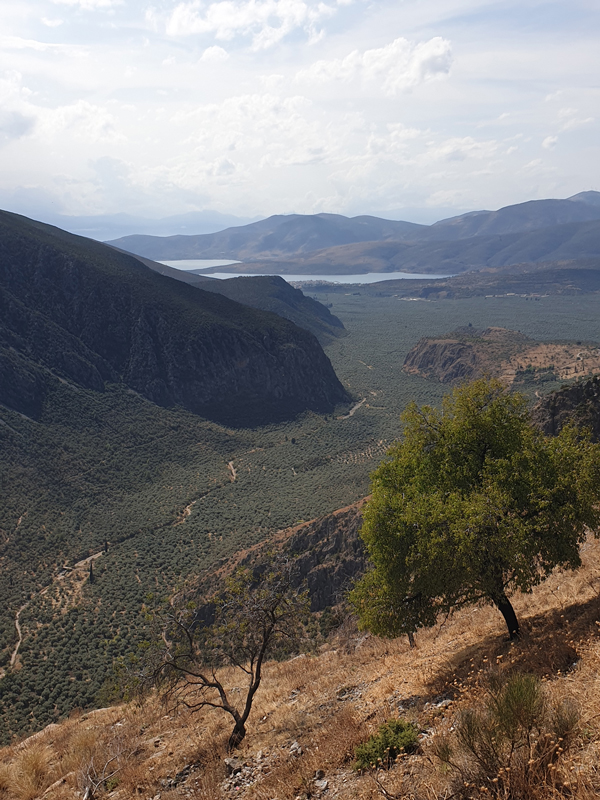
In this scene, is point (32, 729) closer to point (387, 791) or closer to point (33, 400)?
point (387, 791)

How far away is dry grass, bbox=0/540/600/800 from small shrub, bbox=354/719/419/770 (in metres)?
0.29

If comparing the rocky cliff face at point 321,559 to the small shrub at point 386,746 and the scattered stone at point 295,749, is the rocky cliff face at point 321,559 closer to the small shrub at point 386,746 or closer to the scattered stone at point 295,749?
the scattered stone at point 295,749

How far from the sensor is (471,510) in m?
14.1

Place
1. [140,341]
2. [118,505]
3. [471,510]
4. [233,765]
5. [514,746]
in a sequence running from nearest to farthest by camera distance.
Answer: [514,746] < [233,765] < [471,510] < [118,505] < [140,341]

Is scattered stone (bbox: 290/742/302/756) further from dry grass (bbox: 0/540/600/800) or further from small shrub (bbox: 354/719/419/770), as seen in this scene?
small shrub (bbox: 354/719/419/770)

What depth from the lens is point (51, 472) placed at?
2746 inches

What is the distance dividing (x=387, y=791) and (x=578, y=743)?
363 centimetres

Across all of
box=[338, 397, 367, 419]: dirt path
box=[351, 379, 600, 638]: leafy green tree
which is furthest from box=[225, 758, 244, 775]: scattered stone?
box=[338, 397, 367, 419]: dirt path

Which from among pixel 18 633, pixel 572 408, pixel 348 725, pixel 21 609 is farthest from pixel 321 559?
pixel 21 609

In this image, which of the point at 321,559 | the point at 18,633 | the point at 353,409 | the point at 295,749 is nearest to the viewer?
the point at 295,749

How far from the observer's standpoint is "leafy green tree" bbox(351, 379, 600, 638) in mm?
14188

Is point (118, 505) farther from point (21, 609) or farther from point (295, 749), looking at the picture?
point (295, 749)

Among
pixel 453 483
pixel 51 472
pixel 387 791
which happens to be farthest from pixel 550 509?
pixel 51 472

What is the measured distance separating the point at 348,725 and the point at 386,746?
8.23 ft
